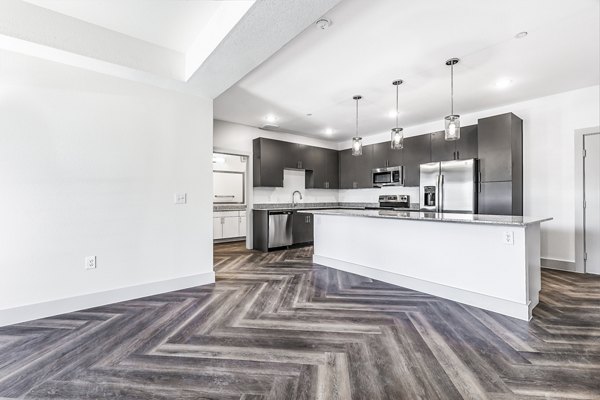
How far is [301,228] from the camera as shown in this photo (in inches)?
242

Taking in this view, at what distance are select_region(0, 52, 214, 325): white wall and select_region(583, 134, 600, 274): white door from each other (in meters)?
5.21

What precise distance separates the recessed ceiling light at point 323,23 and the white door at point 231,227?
532 cm

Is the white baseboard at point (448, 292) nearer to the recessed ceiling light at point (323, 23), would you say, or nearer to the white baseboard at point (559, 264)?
the white baseboard at point (559, 264)

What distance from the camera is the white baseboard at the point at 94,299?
247 cm

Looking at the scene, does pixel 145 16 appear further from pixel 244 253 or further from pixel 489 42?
pixel 244 253

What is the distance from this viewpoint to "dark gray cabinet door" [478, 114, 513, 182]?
410cm

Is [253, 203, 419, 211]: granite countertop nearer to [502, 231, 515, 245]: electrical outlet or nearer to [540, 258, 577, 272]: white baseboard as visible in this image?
[540, 258, 577, 272]: white baseboard

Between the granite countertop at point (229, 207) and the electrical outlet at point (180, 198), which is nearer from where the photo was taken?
the electrical outlet at point (180, 198)

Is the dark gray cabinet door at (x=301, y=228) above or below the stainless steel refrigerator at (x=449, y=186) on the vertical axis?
below

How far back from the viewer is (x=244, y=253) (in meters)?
5.50

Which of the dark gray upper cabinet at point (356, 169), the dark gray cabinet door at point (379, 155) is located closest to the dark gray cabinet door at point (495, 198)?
the dark gray cabinet door at point (379, 155)

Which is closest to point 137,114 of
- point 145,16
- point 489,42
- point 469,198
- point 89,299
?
point 145,16

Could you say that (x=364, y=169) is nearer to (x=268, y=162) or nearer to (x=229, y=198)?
(x=268, y=162)

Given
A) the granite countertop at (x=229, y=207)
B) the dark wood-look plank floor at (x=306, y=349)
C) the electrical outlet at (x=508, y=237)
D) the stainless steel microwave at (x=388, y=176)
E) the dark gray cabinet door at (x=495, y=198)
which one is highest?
the stainless steel microwave at (x=388, y=176)
